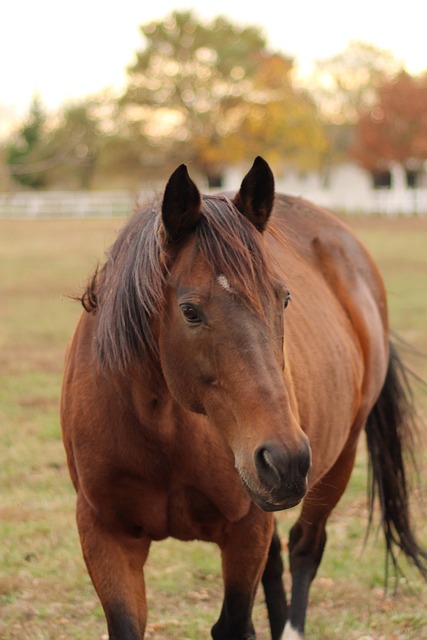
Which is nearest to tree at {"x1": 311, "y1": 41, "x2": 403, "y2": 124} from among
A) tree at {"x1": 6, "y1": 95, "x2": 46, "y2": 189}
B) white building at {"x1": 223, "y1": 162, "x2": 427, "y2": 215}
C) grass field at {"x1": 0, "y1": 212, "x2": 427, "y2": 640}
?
white building at {"x1": 223, "y1": 162, "x2": 427, "y2": 215}

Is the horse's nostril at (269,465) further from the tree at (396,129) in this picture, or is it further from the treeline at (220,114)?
the tree at (396,129)

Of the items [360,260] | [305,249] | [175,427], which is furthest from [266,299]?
[360,260]

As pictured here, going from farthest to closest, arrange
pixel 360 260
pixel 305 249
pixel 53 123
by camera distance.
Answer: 1. pixel 53 123
2. pixel 360 260
3. pixel 305 249

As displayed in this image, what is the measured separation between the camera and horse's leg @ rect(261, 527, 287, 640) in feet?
12.3

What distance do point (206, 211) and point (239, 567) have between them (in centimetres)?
123

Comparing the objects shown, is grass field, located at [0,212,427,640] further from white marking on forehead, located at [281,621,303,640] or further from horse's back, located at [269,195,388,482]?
horse's back, located at [269,195,388,482]

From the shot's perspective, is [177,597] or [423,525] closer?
[177,597]

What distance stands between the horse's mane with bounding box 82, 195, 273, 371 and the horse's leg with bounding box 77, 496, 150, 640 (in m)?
0.57

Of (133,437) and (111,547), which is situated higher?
(133,437)

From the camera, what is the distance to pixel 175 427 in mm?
2598

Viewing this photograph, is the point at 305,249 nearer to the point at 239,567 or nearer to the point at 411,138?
the point at 239,567

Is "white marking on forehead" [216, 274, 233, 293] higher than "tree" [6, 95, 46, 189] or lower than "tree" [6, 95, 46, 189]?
lower

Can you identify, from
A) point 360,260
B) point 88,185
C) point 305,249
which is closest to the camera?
point 305,249

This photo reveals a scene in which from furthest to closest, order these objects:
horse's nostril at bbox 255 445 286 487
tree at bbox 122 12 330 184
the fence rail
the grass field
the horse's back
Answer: tree at bbox 122 12 330 184 < the fence rail < the grass field < the horse's back < horse's nostril at bbox 255 445 286 487
